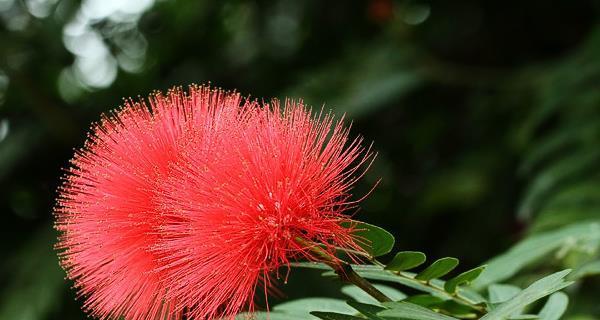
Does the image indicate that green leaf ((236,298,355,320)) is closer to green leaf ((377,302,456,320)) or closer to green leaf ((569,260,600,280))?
green leaf ((377,302,456,320))

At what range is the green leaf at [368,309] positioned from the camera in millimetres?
1150

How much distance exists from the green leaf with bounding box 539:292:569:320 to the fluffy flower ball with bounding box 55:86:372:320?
1.45 feet

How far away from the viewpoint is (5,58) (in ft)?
12.8

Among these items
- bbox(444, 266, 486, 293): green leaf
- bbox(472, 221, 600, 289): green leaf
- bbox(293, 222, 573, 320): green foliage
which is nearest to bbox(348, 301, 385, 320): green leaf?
bbox(293, 222, 573, 320): green foliage

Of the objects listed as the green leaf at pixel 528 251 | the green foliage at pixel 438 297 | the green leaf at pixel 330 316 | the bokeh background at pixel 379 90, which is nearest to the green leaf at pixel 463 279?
the green foliage at pixel 438 297

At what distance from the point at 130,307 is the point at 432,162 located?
342cm

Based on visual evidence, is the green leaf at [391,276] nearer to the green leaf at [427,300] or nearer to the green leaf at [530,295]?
the green leaf at [427,300]

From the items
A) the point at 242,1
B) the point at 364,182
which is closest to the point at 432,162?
the point at 364,182

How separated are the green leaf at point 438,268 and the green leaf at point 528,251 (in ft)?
1.51

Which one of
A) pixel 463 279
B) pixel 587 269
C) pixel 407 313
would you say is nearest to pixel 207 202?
pixel 407 313

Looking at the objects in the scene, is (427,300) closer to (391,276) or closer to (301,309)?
(391,276)

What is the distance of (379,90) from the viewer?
3.54 meters

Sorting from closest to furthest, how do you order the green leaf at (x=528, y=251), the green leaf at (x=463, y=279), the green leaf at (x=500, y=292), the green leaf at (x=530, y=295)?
the green leaf at (x=530, y=295), the green leaf at (x=463, y=279), the green leaf at (x=500, y=292), the green leaf at (x=528, y=251)

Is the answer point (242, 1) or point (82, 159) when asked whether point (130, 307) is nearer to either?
point (82, 159)
